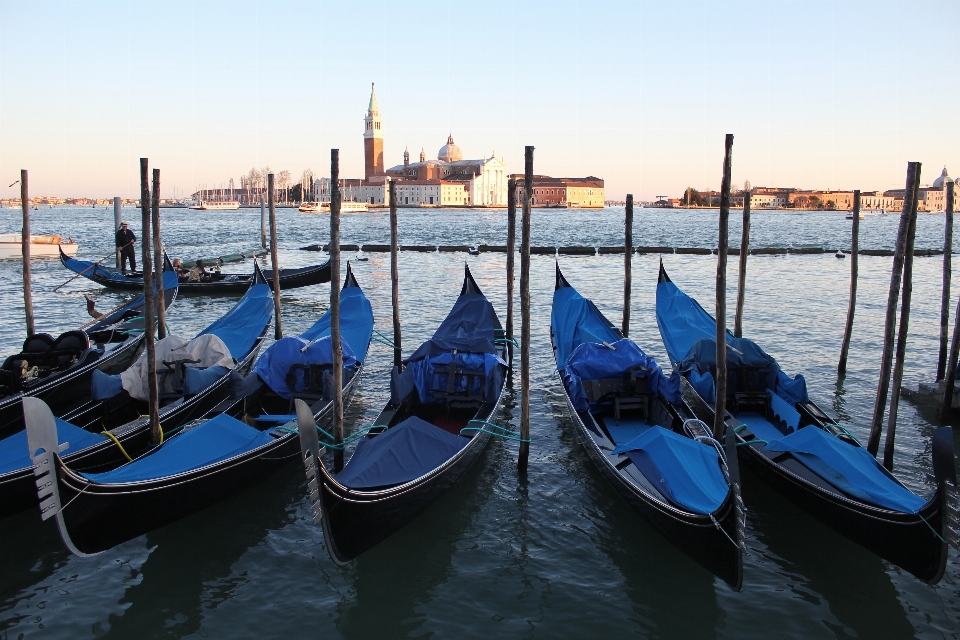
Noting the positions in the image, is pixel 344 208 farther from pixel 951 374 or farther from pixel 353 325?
pixel 951 374

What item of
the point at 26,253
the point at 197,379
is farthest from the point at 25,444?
the point at 26,253

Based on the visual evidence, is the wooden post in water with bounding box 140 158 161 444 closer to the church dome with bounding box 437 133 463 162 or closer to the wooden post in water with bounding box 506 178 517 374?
the wooden post in water with bounding box 506 178 517 374

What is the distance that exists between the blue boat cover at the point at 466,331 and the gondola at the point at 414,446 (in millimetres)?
10

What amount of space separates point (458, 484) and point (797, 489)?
85.8 inches

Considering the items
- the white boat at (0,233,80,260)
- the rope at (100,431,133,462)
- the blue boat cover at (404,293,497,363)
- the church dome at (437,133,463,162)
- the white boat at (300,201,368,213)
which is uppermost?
the church dome at (437,133,463,162)

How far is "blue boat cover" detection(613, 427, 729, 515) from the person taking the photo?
379cm

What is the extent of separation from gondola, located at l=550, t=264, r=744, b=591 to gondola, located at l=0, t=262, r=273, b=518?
2972 mm

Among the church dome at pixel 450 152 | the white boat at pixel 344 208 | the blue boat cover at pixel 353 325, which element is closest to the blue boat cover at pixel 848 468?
the blue boat cover at pixel 353 325

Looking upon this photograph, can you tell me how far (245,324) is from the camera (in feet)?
26.5

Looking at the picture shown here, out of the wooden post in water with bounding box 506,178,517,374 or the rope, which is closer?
the rope

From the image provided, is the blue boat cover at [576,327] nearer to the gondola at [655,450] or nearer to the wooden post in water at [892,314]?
the gondola at [655,450]

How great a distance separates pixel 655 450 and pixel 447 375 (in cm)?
204

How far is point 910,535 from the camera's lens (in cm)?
347

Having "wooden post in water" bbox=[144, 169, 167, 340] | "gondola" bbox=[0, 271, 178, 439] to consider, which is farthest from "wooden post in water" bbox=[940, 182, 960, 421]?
"gondola" bbox=[0, 271, 178, 439]
